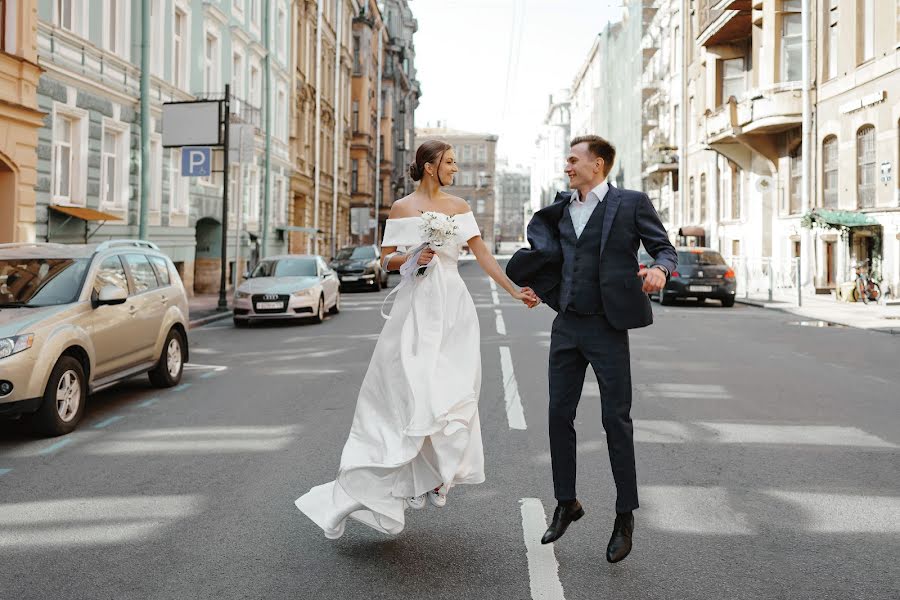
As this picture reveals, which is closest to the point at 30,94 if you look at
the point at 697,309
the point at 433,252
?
the point at 433,252

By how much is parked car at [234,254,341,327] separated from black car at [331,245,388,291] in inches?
415

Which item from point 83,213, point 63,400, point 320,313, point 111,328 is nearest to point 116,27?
point 83,213

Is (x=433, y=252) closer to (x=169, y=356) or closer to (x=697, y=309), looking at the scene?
(x=169, y=356)

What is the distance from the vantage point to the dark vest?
160 inches

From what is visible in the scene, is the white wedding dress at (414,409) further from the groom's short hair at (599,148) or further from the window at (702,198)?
the window at (702,198)

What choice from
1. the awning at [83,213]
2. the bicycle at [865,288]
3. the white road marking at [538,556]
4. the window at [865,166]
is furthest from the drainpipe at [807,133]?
the white road marking at [538,556]

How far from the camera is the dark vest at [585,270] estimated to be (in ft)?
13.3

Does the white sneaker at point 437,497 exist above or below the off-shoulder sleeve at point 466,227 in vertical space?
below

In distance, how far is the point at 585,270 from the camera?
4.08 m

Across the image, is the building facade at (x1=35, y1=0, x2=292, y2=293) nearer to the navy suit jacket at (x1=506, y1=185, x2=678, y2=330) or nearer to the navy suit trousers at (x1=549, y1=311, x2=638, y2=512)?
the navy suit jacket at (x1=506, y1=185, x2=678, y2=330)

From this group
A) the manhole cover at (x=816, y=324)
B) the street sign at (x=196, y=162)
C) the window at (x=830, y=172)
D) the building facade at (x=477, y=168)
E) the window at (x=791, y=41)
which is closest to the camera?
the manhole cover at (x=816, y=324)

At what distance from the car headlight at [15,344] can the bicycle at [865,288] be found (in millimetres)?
21040

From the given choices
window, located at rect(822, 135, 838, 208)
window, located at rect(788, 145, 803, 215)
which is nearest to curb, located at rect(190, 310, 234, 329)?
window, located at rect(822, 135, 838, 208)

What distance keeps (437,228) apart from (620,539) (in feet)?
5.67
